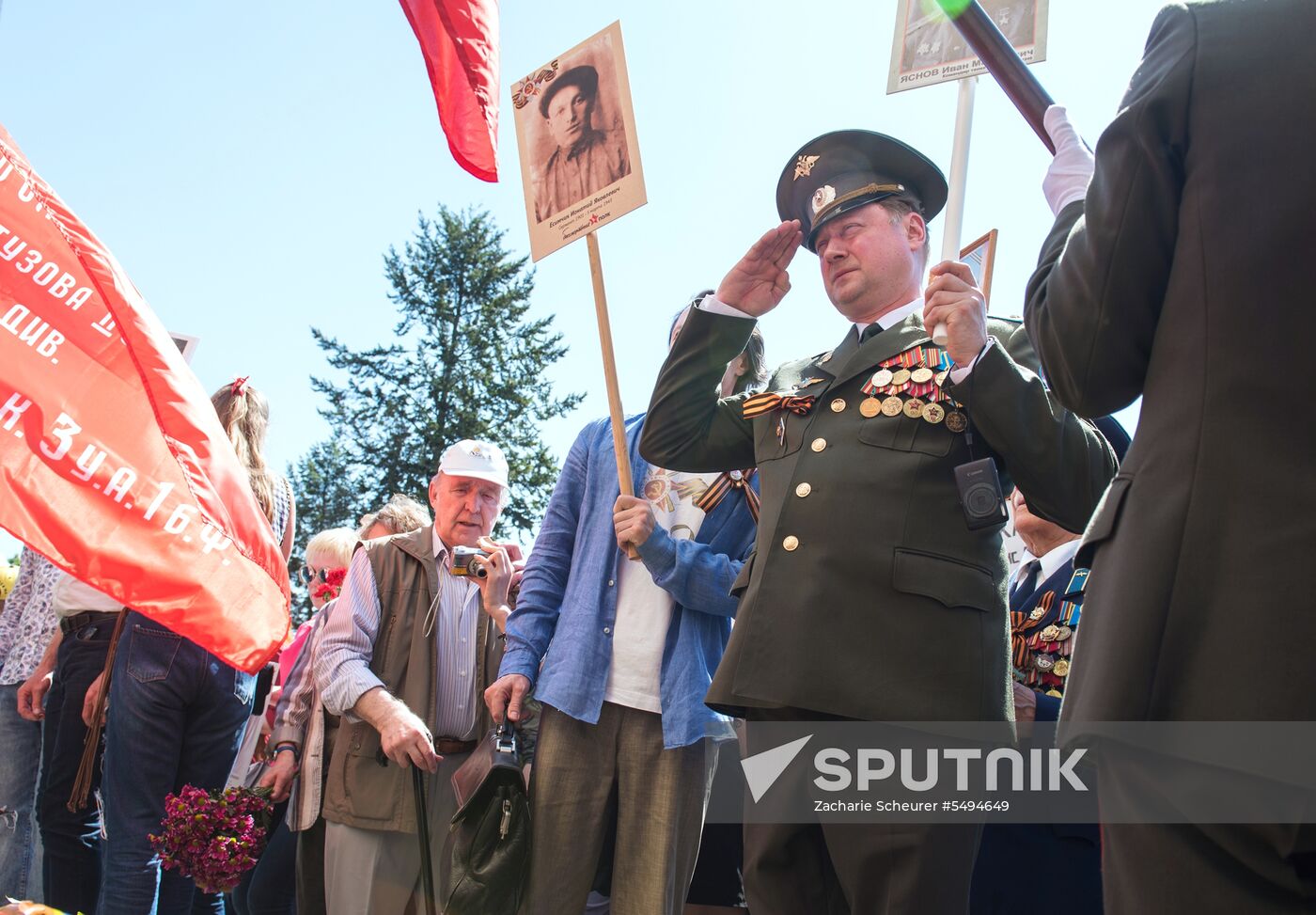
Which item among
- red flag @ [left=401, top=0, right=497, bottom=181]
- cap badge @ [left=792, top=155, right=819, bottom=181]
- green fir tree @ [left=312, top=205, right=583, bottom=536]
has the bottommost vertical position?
cap badge @ [left=792, top=155, right=819, bottom=181]

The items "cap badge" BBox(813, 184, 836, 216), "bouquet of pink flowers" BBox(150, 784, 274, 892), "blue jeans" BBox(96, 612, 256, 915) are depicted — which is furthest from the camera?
"blue jeans" BBox(96, 612, 256, 915)

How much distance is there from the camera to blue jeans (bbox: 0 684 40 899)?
207 inches

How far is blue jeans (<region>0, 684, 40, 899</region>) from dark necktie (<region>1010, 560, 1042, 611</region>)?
4.27 meters

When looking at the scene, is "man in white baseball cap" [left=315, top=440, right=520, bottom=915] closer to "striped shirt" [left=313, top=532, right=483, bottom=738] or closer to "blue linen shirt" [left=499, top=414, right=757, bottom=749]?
"striped shirt" [left=313, top=532, right=483, bottom=738]

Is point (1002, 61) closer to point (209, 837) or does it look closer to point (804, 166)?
point (804, 166)

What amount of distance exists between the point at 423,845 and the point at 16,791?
2.37 metres

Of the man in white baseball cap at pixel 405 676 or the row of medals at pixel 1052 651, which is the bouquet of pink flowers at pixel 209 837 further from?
the row of medals at pixel 1052 651

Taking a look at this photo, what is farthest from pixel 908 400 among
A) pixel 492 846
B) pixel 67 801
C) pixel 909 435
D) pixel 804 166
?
pixel 67 801

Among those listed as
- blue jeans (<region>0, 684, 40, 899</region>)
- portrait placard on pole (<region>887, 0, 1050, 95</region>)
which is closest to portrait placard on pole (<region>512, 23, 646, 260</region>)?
portrait placard on pole (<region>887, 0, 1050, 95</region>)

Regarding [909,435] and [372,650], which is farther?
[372,650]

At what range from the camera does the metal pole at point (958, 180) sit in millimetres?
2775

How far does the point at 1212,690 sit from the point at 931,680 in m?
0.89

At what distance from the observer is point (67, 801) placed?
4.63 metres

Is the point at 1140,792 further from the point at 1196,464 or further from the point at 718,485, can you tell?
the point at 718,485
